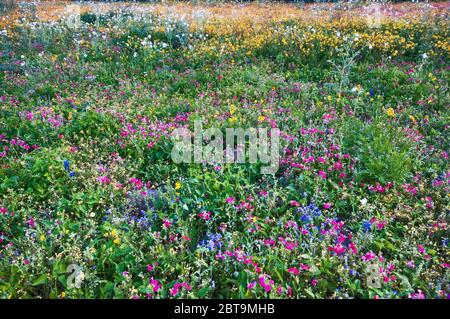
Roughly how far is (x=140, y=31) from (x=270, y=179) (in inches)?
349

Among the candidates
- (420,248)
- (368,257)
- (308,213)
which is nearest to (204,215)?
(308,213)

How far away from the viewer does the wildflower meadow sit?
360 cm

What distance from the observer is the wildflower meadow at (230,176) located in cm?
360

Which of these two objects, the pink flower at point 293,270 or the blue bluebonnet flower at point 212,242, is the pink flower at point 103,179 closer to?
the blue bluebonnet flower at point 212,242

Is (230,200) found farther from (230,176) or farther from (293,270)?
(293,270)

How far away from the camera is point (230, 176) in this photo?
4.84m

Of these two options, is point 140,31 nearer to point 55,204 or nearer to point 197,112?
point 197,112

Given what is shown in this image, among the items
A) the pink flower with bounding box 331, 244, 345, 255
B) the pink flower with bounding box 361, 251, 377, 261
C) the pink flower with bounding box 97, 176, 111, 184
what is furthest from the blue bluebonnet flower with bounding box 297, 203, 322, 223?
the pink flower with bounding box 97, 176, 111, 184

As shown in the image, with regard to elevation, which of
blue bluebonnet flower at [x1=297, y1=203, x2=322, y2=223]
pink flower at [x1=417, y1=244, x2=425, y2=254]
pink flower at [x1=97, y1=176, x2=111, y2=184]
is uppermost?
pink flower at [x1=97, y1=176, x2=111, y2=184]

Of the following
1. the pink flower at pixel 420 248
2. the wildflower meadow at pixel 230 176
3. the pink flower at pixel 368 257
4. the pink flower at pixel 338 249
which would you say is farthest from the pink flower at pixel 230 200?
the pink flower at pixel 420 248

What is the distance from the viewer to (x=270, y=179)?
4.98 m

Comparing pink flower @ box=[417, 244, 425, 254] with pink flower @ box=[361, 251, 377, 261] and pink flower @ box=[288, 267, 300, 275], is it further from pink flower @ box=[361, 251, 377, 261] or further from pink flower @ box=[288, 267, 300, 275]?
pink flower @ box=[288, 267, 300, 275]

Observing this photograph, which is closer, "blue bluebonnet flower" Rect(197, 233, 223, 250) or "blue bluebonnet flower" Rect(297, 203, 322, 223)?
"blue bluebonnet flower" Rect(197, 233, 223, 250)
